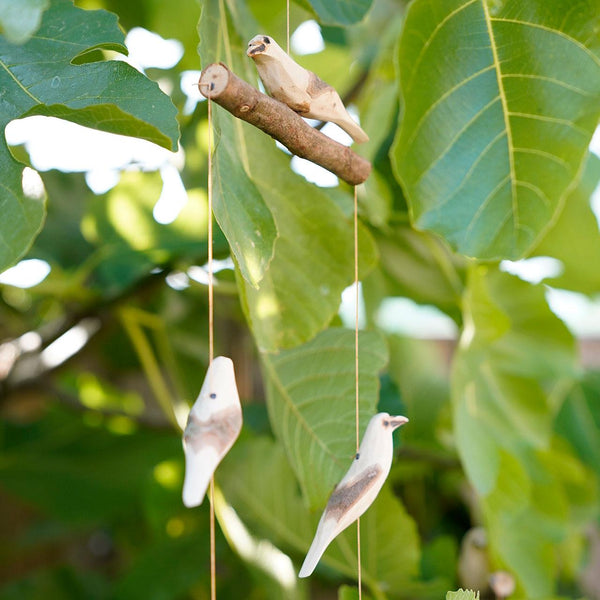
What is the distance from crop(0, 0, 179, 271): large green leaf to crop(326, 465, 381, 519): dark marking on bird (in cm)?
15

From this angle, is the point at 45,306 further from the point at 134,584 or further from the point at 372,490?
the point at 372,490

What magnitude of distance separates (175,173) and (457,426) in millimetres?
312

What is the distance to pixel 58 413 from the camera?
872 mm

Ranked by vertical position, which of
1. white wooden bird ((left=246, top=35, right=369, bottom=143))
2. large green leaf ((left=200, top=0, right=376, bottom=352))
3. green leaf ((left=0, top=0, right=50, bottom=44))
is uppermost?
green leaf ((left=0, top=0, right=50, bottom=44))

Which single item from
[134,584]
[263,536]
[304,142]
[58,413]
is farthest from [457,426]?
[58,413]

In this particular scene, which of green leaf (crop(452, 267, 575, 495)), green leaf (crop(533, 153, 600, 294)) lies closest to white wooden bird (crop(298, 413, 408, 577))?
green leaf (crop(452, 267, 575, 495))

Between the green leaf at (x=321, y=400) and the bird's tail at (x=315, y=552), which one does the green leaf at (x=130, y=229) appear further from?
the bird's tail at (x=315, y=552)

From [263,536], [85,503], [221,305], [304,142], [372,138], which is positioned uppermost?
[304,142]

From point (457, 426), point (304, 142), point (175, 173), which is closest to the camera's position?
point (304, 142)

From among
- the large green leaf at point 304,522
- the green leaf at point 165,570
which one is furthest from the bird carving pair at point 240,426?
the green leaf at point 165,570

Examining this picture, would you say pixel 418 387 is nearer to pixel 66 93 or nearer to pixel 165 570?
pixel 165 570

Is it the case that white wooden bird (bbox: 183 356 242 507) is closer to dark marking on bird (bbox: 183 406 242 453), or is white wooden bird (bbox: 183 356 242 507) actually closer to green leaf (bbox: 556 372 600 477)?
dark marking on bird (bbox: 183 406 242 453)

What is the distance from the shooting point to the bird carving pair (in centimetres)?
27

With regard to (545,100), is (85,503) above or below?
Answer: below
